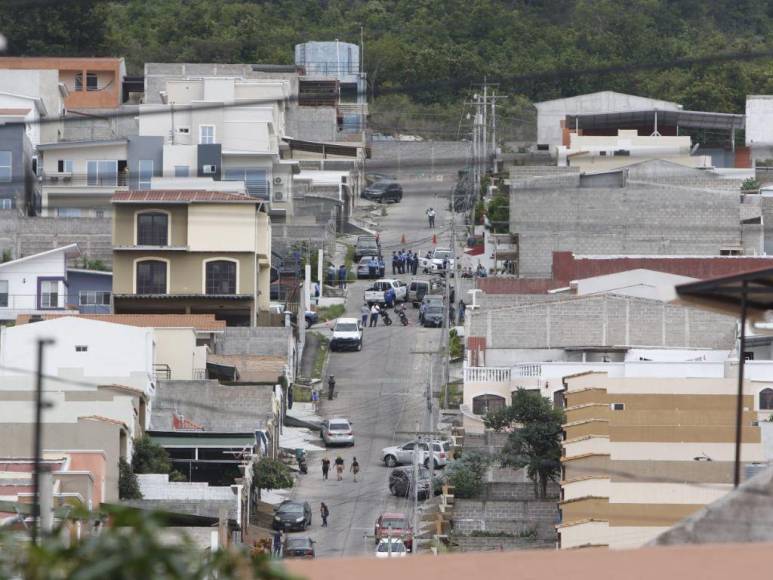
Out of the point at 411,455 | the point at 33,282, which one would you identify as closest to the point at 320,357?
the point at 33,282

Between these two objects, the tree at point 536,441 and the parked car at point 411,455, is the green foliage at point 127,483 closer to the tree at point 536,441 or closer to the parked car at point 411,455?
the parked car at point 411,455

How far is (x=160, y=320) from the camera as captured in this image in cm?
5391

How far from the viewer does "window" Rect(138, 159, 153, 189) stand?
6975cm

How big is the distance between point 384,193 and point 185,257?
24.4 m

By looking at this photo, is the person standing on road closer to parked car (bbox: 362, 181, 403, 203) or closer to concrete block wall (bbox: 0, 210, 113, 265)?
concrete block wall (bbox: 0, 210, 113, 265)

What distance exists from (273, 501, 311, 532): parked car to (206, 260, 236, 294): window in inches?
711

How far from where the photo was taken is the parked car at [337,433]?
1887 inches

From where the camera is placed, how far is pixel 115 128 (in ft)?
257

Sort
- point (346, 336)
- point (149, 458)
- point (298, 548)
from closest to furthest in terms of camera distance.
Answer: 1. point (298, 548)
2. point (149, 458)
3. point (346, 336)

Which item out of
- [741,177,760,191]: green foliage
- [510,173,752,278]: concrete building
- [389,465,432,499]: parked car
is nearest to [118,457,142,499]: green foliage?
[389,465,432,499]: parked car

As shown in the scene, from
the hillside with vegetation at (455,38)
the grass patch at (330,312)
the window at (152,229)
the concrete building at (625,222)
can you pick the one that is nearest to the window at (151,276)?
the window at (152,229)

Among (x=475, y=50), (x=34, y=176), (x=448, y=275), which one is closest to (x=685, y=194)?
(x=448, y=275)

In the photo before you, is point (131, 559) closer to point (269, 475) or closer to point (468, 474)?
point (269, 475)

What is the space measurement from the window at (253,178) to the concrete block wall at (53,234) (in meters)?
9.33
